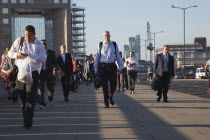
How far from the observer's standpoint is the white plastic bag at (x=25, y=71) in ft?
26.0

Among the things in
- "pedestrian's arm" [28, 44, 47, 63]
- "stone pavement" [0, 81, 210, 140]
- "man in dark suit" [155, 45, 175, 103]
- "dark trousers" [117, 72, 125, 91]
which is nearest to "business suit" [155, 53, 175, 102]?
"man in dark suit" [155, 45, 175, 103]

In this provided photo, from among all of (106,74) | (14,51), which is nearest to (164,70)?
(106,74)

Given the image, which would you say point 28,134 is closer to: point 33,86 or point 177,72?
point 33,86

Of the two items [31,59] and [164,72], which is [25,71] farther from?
[164,72]

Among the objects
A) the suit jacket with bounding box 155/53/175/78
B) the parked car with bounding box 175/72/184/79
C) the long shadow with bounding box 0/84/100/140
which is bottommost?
the parked car with bounding box 175/72/184/79

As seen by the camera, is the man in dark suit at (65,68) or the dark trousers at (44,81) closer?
the dark trousers at (44,81)

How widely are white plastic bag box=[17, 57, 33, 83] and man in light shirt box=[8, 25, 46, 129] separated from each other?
0.16 ft

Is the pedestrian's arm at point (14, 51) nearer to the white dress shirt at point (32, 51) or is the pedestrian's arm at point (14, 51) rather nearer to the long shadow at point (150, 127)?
the white dress shirt at point (32, 51)

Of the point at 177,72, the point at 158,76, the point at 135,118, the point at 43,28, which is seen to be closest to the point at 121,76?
the point at 158,76

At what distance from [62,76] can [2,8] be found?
4634 inches

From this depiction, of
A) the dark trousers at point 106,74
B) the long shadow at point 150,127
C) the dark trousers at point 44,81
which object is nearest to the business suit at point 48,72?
the dark trousers at point 44,81

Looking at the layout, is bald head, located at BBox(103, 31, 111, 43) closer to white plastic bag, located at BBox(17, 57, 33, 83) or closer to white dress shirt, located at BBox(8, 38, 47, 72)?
white dress shirt, located at BBox(8, 38, 47, 72)

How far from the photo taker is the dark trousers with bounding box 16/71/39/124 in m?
7.93

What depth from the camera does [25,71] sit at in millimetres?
7910
